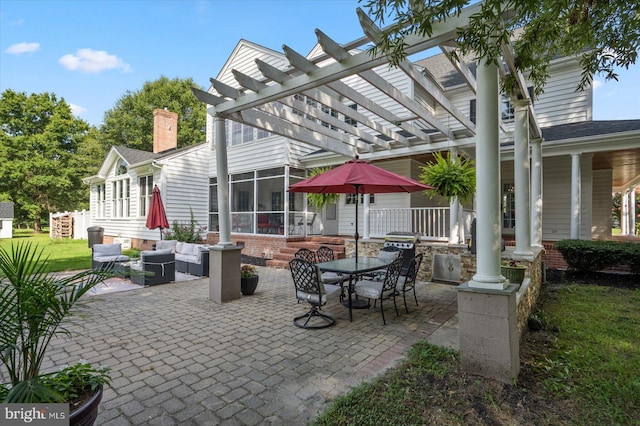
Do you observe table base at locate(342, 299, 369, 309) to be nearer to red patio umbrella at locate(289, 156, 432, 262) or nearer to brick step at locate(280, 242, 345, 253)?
red patio umbrella at locate(289, 156, 432, 262)

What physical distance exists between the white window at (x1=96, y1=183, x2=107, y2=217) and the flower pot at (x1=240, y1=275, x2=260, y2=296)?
656 inches

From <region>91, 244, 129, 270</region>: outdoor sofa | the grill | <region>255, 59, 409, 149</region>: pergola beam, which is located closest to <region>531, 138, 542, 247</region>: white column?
the grill

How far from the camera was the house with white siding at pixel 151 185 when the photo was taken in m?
14.1

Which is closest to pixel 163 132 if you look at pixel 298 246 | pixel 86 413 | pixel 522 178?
pixel 298 246

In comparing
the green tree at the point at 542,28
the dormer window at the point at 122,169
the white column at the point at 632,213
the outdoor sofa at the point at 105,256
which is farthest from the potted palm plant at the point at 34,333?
the white column at the point at 632,213

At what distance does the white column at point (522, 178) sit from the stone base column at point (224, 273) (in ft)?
17.0

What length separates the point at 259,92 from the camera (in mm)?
5266

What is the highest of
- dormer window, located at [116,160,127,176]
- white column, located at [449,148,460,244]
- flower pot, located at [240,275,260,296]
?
dormer window, located at [116,160,127,176]

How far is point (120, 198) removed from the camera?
17250 millimetres

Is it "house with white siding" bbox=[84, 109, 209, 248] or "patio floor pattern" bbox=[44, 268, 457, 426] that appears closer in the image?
"patio floor pattern" bbox=[44, 268, 457, 426]

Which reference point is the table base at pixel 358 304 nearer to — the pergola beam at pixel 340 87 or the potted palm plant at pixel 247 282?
the potted palm plant at pixel 247 282

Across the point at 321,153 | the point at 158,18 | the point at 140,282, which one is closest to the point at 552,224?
the point at 321,153

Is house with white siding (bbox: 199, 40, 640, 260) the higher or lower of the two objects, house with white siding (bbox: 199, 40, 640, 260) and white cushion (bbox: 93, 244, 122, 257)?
the higher

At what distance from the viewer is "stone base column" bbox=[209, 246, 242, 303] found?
6.05 m
